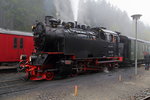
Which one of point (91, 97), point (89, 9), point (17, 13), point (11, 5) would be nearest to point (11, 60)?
point (91, 97)

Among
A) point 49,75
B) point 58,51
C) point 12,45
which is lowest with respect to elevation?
point 49,75

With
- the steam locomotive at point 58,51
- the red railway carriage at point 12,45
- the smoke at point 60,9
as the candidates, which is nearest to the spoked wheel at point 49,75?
the steam locomotive at point 58,51

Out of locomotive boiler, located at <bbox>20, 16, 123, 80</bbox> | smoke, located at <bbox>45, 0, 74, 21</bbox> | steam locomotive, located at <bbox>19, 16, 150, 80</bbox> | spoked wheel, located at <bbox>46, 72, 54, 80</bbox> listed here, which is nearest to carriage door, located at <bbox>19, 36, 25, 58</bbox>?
steam locomotive, located at <bbox>19, 16, 150, 80</bbox>

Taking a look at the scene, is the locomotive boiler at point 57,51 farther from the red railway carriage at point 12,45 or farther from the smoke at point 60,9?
the smoke at point 60,9

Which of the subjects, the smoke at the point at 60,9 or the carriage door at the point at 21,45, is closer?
the carriage door at the point at 21,45

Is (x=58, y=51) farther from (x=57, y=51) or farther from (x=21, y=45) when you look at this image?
(x=21, y=45)

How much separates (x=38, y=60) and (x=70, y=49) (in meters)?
1.72

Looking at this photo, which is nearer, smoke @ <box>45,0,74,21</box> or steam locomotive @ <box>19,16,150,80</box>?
steam locomotive @ <box>19,16,150,80</box>

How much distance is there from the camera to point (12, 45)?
9773 mm

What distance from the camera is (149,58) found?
12.4 metres

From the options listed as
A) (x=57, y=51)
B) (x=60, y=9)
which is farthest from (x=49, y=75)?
(x=60, y=9)

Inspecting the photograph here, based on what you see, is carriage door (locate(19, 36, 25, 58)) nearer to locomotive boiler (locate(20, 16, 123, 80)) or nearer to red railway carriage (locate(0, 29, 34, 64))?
red railway carriage (locate(0, 29, 34, 64))

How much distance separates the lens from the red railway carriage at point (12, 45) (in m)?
9.41

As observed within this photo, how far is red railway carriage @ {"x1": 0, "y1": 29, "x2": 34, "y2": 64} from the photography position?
941 cm
